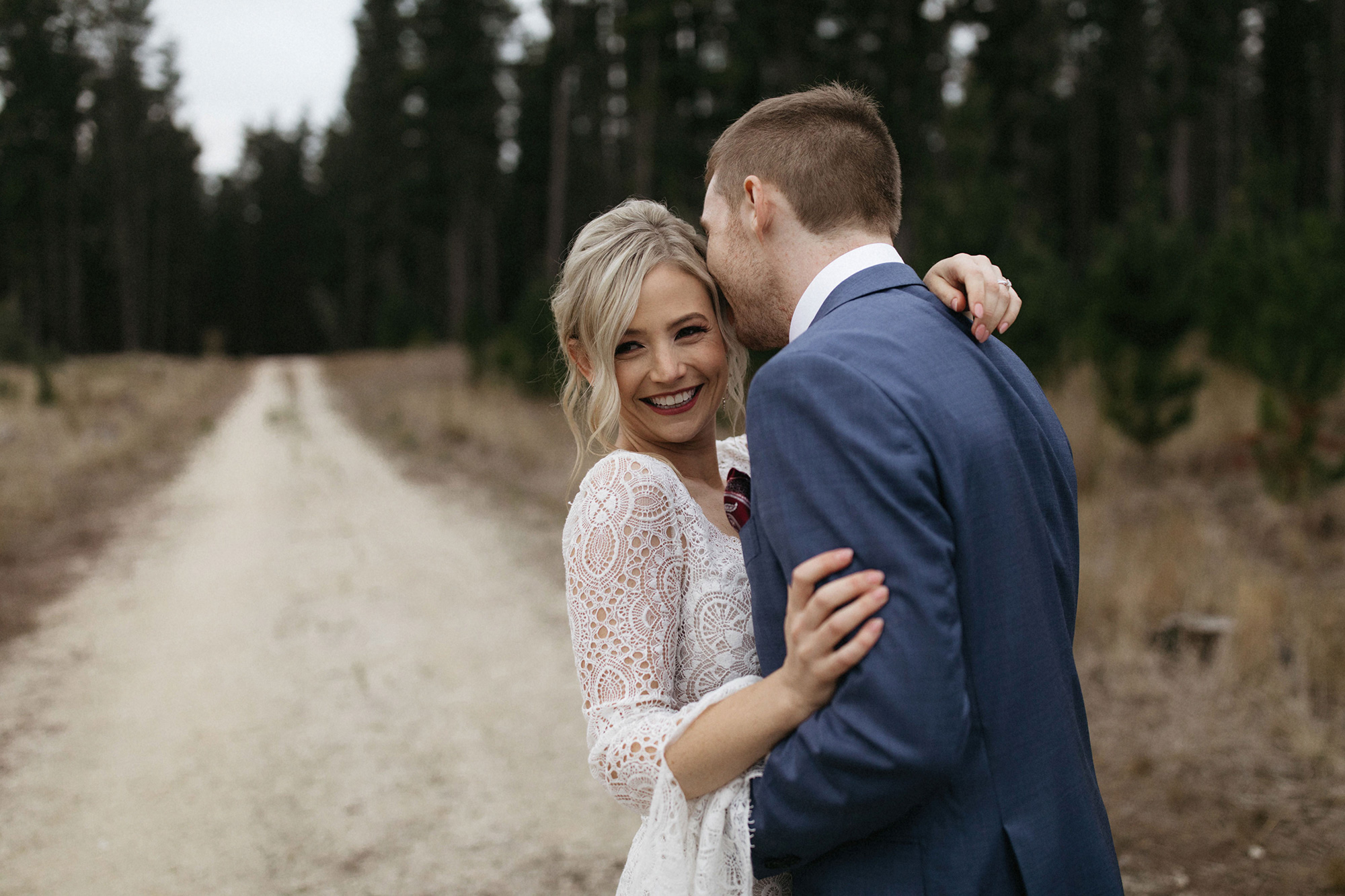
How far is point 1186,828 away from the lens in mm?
3627

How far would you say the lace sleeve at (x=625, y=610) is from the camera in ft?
5.14

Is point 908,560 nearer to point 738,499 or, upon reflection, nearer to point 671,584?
point 671,584

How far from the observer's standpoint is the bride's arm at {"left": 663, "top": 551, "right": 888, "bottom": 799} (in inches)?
48.6

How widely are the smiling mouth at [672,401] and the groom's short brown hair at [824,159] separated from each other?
454mm

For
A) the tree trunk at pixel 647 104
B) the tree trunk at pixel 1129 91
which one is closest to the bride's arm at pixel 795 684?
the tree trunk at pixel 647 104

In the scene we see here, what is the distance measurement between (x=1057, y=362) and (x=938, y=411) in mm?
11739

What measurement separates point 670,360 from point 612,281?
191mm

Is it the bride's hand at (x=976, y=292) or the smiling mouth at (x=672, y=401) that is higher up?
the bride's hand at (x=976, y=292)

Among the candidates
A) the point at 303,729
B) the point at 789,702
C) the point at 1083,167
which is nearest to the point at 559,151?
the point at 1083,167

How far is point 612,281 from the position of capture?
1.82 meters

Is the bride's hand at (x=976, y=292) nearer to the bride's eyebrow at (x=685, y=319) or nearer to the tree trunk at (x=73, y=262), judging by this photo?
the bride's eyebrow at (x=685, y=319)

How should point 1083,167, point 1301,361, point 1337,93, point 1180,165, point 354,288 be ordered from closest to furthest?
point 1301,361, point 1337,93, point 1180,165, point 1083,167, point 354,288

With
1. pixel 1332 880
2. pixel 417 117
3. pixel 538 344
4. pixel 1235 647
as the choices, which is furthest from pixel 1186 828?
pixel 417 117

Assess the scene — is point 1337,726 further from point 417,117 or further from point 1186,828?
point 417,117
